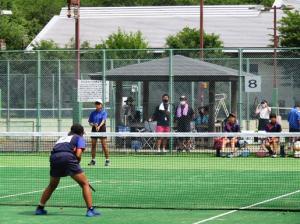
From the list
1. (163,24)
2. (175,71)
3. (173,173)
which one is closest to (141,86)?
(175,71)

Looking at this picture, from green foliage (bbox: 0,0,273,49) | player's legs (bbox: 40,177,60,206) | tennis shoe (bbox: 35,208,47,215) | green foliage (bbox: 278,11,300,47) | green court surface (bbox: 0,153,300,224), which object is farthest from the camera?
green foliage (bbox: 0,0,273,49)

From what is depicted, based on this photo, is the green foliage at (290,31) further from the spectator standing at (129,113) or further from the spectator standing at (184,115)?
the spectator standing at (184,115)

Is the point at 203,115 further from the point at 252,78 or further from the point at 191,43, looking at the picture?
the point at 191,43

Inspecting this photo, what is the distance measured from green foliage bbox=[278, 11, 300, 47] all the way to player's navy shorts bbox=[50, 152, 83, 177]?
43.7 meters

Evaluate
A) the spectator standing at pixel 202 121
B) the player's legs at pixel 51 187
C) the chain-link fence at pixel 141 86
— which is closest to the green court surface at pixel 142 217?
the player's legs at pixel 51 187

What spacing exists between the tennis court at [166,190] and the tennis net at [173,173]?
2cm

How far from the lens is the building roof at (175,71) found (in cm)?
2942

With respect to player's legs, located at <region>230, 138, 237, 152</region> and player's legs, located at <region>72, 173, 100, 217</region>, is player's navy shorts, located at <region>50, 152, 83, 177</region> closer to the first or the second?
player's legs, located at <region>72, 173, 100, 217</region>

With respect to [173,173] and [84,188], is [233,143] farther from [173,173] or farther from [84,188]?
[84,188]

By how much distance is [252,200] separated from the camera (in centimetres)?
1694

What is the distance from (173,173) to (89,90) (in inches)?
311

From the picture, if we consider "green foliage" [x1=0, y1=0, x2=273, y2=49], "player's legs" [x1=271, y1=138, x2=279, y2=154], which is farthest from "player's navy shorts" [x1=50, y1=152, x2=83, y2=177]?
"green foliage" [x1=0, y1=0, x2=273, y2=49]

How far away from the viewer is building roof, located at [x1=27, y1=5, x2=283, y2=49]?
67.4 meters

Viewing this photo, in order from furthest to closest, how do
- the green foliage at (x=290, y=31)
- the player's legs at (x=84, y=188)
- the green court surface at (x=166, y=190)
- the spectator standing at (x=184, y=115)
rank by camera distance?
1. the green foliage at (x=290, y=31)
2. the spectator standing at (x=184, y=115)
3. the green court surface at (x=166, y=190)
4. the player's legs at (x=84, y=188)
